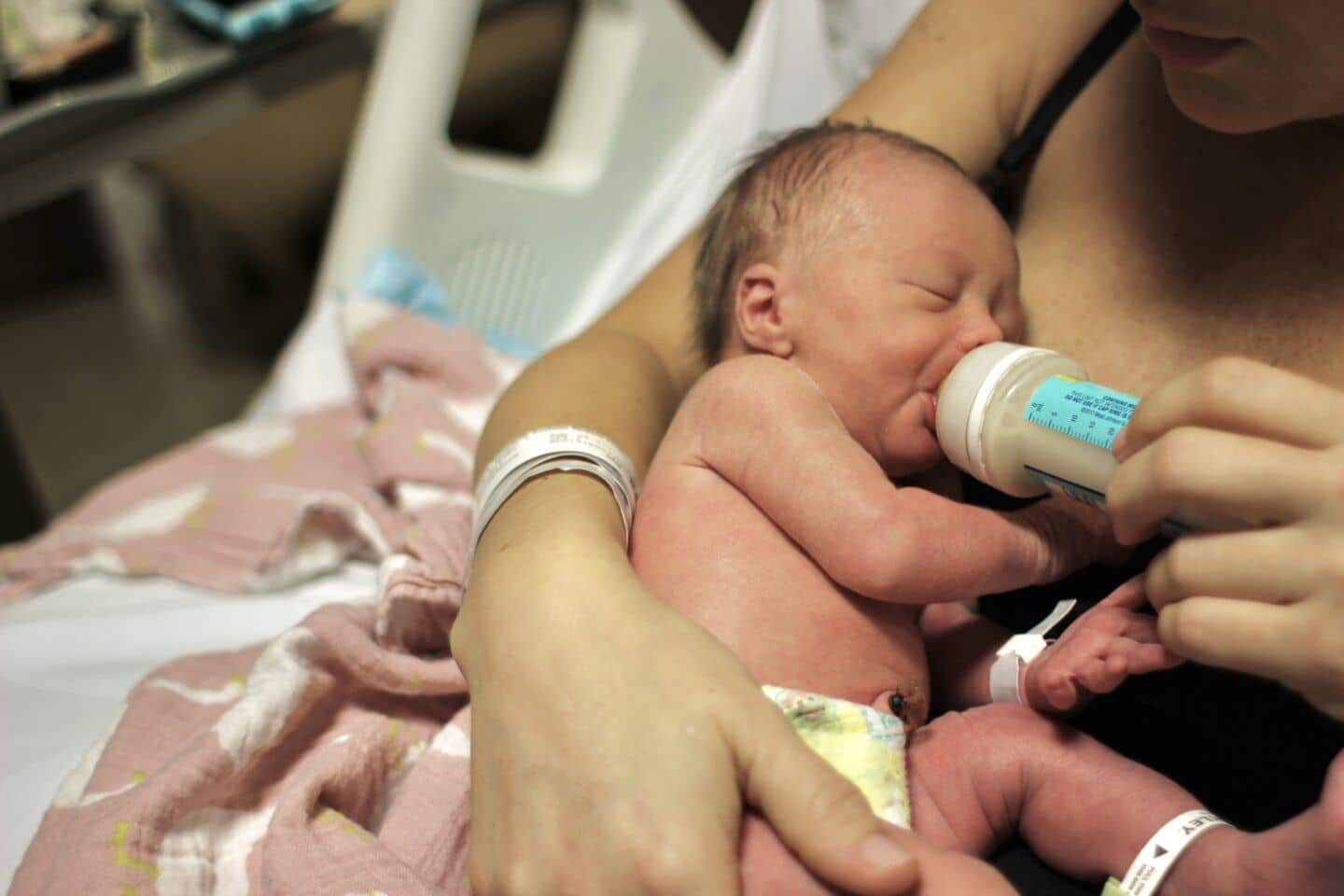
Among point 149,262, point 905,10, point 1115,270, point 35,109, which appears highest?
point 905,10

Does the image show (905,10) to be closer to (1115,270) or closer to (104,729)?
(1115,270)

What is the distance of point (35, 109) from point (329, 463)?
2.13 feet

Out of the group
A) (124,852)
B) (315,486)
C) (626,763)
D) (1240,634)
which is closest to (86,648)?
(315,486)

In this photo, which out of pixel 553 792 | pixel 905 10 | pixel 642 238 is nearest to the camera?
pixel 553 792

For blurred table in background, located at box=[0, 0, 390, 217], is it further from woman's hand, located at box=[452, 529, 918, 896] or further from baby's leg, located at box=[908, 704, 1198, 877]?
baby's leg, located at box=[908, 704, 1198, 877]

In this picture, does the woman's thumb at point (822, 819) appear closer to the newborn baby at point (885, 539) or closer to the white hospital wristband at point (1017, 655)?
the newborn baby at point (885, 539)

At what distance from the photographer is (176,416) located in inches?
116

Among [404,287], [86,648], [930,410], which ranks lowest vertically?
[86,648]

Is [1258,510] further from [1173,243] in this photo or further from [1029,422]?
[1173,243]

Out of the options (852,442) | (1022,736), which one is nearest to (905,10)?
(852,442)

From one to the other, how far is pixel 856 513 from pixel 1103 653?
20 cm

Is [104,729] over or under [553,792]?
under

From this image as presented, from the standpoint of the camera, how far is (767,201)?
1042 millimetres

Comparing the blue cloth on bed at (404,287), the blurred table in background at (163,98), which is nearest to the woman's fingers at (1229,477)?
the blue cloth on bed at (404,287)
